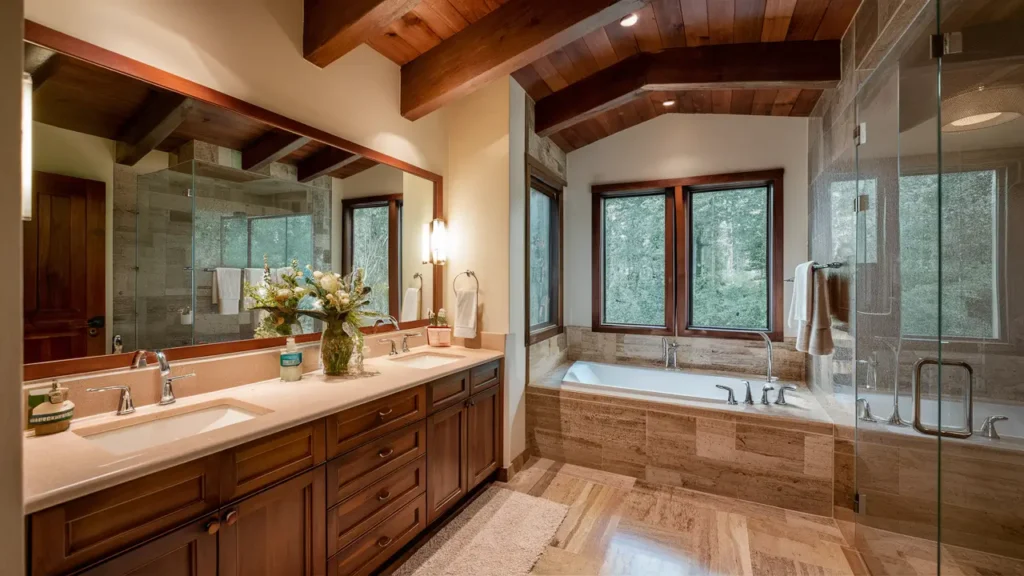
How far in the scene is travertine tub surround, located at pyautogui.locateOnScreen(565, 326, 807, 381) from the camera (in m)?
3.28

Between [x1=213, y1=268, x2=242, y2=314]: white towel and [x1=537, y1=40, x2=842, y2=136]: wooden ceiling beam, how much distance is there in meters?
2.41

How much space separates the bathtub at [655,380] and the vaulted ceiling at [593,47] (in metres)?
2.05

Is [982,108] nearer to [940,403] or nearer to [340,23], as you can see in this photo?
[940,403]

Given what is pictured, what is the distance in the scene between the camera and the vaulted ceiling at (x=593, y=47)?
199 cm

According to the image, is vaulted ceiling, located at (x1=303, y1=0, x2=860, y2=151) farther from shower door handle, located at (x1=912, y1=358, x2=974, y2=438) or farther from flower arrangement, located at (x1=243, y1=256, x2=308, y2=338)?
shower door handle, located at (x1=912, y1=358, x2=974, y2=438)

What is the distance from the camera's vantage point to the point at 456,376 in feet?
7.47

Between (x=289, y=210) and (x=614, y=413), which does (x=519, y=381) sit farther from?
(x=289, y=210)

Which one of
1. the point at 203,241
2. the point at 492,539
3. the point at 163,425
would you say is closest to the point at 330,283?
the point at 203,241

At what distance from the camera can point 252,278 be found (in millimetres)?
1847

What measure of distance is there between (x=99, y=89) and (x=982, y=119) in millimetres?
3212

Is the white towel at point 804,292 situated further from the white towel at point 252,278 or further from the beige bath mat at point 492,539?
the white towel at point 252,278

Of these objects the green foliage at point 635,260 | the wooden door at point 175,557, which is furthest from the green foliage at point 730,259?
the wooden door at point 175,557

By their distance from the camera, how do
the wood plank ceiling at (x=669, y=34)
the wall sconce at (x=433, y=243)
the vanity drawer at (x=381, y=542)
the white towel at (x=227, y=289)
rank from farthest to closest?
the wall sconce at (x=433, y=243), the wood plank ceiling at (x=669, y=34), the white towel at (x=227, y=289), the vanity drawer at (x=381, y=542)

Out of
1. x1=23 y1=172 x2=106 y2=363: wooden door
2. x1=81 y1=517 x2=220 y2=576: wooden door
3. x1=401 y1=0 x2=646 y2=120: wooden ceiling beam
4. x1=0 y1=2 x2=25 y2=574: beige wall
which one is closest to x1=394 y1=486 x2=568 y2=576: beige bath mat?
x1=81 y1=517 x2=220 y2=576: wooden door
